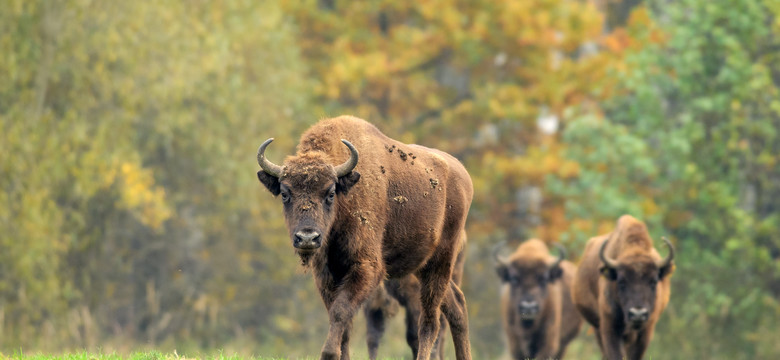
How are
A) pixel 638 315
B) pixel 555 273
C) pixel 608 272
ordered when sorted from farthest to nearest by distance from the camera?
pixel 555 273 < pixel 608 272 < pixel 638 315

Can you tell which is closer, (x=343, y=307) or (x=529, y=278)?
(x=343, y=307)

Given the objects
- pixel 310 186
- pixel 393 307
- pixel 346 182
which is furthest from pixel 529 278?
pixel 310 186

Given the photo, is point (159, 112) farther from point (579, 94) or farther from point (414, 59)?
point (579, 94)

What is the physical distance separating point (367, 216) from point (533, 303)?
949 cm

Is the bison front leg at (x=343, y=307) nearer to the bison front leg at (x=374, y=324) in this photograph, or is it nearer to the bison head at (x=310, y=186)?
the bison head at (x=310, y=186)

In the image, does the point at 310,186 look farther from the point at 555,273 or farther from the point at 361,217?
the point at 555,273

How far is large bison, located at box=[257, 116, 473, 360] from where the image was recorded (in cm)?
1069

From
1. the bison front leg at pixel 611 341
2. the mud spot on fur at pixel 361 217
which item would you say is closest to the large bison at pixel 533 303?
the bison front leg at pixel 611 341

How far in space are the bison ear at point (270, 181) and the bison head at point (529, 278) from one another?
32.0 ft

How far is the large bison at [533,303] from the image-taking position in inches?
802

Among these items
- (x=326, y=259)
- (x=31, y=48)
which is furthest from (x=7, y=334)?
(x=326, y=259)

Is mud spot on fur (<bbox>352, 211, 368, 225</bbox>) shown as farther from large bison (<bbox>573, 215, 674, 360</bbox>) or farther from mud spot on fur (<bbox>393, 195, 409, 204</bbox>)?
large bison (<bbox>573, 215, 674, 360</bbox>)

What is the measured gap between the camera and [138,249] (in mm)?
29812

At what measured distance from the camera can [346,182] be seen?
1088 cm
